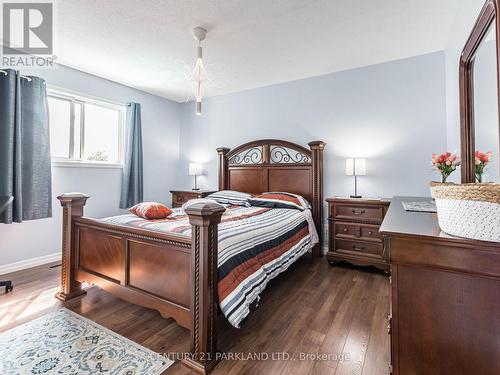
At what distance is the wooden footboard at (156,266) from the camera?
1419 mm

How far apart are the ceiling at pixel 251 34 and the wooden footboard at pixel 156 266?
1677 millimetres

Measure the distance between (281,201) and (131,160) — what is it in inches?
96.3

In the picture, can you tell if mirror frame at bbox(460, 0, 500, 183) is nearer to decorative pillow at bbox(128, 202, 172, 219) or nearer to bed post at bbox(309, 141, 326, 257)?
bed post at bbox(309, 141, 326, 257)

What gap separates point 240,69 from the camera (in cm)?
336

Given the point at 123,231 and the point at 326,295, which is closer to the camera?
the point at 123,231

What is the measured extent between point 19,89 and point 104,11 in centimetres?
144

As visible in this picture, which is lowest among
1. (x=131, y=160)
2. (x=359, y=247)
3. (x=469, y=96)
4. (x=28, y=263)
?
(x=28, y=263)

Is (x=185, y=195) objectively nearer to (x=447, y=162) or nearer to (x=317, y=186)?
(x=317, y=186)

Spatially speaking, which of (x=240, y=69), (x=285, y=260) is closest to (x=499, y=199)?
(x=285, y=260)

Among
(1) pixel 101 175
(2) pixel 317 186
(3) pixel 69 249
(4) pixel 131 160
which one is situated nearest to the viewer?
(3) pixel 69 249

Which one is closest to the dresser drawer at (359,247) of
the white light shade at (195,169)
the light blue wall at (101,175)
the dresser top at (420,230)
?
the dresser top at (420,230)

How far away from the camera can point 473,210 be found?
0.80 meters

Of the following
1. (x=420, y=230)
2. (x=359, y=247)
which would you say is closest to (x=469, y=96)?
(x=420, y=230)

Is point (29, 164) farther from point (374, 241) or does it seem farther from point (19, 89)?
point (374, 241)
